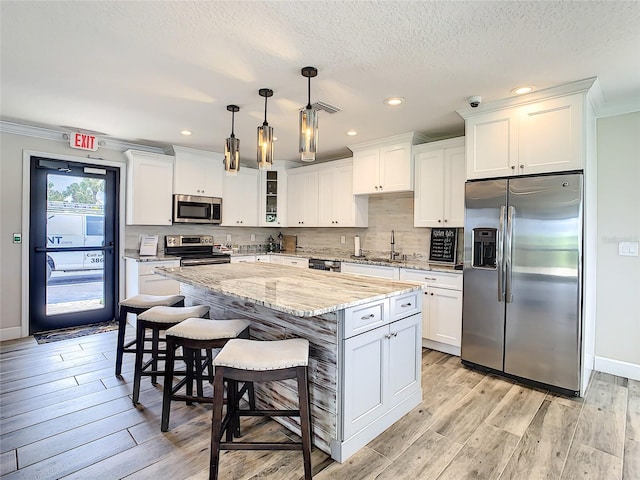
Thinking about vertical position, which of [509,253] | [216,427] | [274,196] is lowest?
[216,427]

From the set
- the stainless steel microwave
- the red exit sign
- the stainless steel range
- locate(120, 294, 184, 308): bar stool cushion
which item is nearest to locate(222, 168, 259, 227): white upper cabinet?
the stainless steel microwave

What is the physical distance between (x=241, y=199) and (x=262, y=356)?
13.2 feet

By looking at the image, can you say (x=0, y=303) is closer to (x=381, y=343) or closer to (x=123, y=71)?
(x=123, y=71)

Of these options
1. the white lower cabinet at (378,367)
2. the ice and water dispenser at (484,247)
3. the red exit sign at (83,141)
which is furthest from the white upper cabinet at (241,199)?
the white lower cabinet at (378,367)

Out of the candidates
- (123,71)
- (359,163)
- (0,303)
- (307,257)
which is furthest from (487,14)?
(0,303)

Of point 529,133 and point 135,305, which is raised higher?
point 529,133

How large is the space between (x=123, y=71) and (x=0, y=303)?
3.14 meters

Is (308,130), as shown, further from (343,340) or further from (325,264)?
(325,264)

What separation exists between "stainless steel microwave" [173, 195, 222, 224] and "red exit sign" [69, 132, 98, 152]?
1.09m

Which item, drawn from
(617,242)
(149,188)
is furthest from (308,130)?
(149,188)

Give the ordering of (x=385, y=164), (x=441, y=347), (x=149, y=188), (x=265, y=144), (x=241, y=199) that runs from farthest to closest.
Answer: (x=241, y=199) → (x=149, y=188) → (x=385, y=164) → (x=441, y=347) → (x=265, y=144)

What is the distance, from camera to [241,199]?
213 inches

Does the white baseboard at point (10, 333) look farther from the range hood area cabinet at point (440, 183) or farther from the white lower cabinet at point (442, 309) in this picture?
the range hood area cabinet at point (440, 183)

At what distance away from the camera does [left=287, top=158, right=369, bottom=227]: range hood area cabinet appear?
4766mm
